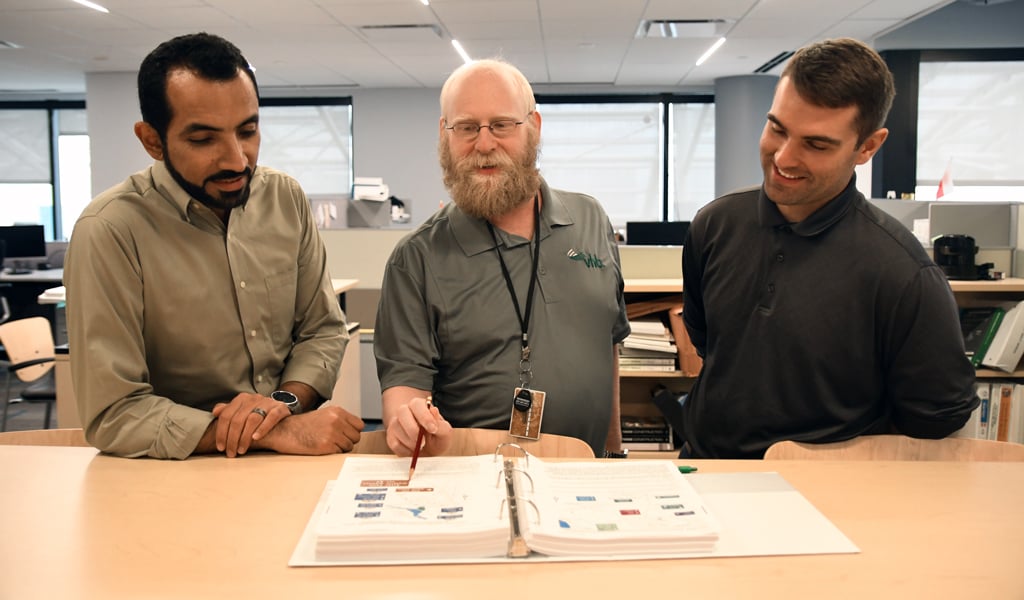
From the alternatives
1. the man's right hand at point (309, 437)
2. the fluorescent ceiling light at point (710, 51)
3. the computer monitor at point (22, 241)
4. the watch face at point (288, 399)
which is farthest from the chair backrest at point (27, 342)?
the fluorescent ceiling light at point (710, 51)

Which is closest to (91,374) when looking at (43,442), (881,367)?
(43,442)

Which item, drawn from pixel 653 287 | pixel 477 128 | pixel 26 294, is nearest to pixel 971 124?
pixel 653 287

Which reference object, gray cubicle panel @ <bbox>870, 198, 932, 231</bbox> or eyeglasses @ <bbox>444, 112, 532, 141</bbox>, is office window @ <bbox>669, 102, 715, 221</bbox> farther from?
eyeglasses @ <bbox>444, 112, 532, 141</bbox>

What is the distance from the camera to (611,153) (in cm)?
1116

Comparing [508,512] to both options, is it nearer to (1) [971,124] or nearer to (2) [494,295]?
(2) [494,295]

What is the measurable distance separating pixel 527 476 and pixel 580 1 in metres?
5.69

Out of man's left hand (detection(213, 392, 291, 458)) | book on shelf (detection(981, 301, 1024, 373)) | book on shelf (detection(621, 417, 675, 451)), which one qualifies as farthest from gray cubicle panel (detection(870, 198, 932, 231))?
man's left hand (detection(213, 392, 291, 458))

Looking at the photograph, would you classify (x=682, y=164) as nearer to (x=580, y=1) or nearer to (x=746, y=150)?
(x=746, y=150)

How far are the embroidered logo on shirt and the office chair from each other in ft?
10.1

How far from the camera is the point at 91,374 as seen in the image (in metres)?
1.35

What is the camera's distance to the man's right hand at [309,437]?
1423 millimetres

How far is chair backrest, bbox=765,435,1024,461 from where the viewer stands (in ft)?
4.72

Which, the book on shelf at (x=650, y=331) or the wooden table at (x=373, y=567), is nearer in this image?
the wooden table at (x=373, y=567)

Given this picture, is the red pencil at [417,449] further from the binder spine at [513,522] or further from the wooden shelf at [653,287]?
the wooden shelf at [653,287]
